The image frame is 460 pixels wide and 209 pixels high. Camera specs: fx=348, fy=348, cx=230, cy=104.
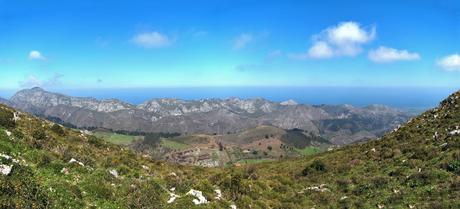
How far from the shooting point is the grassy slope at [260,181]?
16638 millimetres

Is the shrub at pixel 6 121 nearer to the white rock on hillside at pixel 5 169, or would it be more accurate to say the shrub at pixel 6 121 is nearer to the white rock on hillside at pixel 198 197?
the white rock on hillside at pixel 5 169

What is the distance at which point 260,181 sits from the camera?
29578 millimetres

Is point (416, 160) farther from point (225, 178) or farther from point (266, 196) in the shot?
point (225, 178)

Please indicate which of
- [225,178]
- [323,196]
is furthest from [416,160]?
[225,178]

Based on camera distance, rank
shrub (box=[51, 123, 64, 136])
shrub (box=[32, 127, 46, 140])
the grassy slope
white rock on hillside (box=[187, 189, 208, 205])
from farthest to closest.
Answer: shrub (box=[51, 123, 64, 136]), shrub (box=[32, 127, 46, 140]), white rock on hillside (box=[187, 189, 208, 205]), the grassy slope

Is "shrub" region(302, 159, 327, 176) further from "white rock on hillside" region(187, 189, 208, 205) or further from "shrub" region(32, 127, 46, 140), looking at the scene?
"shrub" region(32, 127, 46, 140)

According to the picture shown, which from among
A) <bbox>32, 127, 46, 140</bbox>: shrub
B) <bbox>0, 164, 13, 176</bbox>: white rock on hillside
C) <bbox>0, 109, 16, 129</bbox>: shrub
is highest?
<bbox>0, 109, 16, 129</bbox>: shrub

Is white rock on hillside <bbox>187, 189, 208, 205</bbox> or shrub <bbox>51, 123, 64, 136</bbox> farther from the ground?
shrub <bbox>51, 123, 64, 136</bbox>

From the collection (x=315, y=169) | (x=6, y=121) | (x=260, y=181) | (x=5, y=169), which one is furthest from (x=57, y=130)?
(x=315, y=169)

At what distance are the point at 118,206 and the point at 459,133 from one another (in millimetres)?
31480

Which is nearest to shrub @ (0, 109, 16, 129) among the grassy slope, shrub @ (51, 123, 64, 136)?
the grassy slope

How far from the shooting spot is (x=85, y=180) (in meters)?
18.6

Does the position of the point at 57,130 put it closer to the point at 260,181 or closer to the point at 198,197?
the point at 260,181

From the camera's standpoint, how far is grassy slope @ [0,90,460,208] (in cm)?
1664
